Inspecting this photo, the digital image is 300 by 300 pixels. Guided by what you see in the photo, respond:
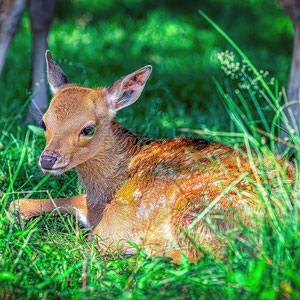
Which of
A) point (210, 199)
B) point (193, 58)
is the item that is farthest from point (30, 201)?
point (193, 58)

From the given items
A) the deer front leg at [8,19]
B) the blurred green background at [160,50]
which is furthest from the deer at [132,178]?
the blurred green background at [160,50]

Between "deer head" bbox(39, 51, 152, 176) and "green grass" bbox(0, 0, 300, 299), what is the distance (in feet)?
0.82

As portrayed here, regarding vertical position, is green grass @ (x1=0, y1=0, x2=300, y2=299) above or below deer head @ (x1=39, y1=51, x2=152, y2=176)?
below

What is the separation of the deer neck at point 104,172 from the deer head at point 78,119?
0.18ft

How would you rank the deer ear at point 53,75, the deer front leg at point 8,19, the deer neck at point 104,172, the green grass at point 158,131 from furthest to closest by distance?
the deer front leg at point 8,19, the deer ear at point 53,75, the deer neck at point 104,172, the green grass at point 158,131

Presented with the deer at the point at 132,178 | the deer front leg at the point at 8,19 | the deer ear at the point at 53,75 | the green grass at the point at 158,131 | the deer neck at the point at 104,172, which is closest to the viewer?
the green grass at the point at 158,131

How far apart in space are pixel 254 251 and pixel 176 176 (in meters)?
1.04

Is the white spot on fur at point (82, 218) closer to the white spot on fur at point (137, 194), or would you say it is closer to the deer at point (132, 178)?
the deer at point (132, 178)

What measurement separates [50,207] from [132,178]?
579 millimetres

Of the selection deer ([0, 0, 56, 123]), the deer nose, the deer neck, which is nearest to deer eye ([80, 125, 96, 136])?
the deer neck

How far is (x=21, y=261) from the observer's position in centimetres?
322

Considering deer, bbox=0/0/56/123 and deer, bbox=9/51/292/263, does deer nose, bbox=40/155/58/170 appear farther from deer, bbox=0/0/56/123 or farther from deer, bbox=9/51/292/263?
deer, bbox=0/0/56/123

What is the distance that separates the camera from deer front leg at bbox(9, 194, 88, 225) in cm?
411

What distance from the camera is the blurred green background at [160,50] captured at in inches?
234
